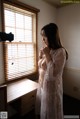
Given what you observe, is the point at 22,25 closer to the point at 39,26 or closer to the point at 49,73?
the point at 39,26

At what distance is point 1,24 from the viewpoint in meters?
1.82

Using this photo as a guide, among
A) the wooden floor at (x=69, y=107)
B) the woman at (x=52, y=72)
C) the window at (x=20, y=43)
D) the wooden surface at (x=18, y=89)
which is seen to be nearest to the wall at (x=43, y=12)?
the window at (x=20, y=43)

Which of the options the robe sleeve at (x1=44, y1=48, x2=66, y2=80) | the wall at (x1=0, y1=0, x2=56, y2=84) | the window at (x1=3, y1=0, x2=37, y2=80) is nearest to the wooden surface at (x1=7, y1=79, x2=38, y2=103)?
the window at (x1=3, y1=0, x2=37, y2=80)

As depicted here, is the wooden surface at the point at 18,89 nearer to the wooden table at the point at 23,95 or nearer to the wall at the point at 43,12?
the wooden table at the point at 23,95

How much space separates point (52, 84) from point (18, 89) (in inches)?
25.3

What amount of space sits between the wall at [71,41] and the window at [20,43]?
A: 3.00 feet

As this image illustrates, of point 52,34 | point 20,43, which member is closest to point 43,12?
point 20,43

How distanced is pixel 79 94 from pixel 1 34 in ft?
7.72

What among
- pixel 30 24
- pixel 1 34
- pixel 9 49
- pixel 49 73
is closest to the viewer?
pixel 1 34

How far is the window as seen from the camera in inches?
78.2

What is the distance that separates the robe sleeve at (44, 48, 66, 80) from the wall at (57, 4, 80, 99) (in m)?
1.44

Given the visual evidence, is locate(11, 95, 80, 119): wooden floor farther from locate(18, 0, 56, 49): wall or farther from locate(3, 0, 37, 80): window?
locate(18, 0, 56, 49): wall

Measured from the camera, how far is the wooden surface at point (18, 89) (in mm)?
1586

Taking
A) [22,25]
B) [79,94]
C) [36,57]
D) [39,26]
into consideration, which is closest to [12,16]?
[22,25]
